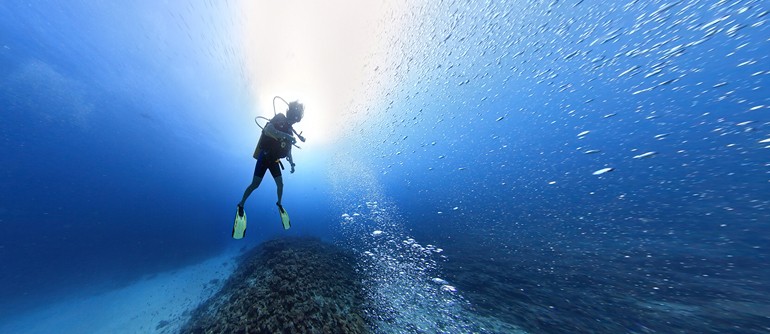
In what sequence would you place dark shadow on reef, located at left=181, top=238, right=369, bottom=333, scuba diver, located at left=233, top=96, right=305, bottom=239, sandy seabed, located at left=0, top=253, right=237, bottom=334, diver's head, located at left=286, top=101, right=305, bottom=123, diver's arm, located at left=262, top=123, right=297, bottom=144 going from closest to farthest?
dark shadow on reef, located at left=181, top=238, right=369, bottom=333 → diver's arm, located at left=262, top=123, right=297, bottom=144 → scuba diver, located at left=233, top=96, right=305, bottom=239 → diver's head, located at left=286, top=101, right=305, bottom=123 → sandy seabed, located at left=0, top=253, right=237, bottom=334

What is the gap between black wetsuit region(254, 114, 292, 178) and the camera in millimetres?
6789

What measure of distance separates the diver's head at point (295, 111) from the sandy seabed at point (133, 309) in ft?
52.2

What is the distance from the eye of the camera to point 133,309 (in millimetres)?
18234

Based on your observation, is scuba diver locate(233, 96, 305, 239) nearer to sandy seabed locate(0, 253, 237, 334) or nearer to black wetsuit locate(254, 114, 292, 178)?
black wetsuit locate(254, 114, 292, 178)

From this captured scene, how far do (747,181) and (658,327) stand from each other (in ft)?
102

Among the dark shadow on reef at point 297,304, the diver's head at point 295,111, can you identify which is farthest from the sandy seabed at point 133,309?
the diver's head at point 295,111

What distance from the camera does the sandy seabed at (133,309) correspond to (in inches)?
618

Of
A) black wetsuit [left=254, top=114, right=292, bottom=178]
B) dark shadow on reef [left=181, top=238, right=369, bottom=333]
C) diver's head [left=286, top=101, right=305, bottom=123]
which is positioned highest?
diver's head [left=286, top=101, right=305, bottom=123]

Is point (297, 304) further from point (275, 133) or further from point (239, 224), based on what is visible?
point (275, 133)

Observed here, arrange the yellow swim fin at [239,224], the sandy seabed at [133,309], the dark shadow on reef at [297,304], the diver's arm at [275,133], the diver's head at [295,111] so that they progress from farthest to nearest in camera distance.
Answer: the sandy seabed at [133,309], the yellow swim fin at [239,224], the diver's head at [295,111], the diver's arm at [275,133], the dark shadow on reef at [297,304]

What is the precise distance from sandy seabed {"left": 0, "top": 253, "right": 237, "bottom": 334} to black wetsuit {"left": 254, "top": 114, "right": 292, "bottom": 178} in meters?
14.3

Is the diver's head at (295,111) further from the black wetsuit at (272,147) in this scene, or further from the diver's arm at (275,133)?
the diver's arm at (275,133)

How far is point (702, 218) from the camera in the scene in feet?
48.5

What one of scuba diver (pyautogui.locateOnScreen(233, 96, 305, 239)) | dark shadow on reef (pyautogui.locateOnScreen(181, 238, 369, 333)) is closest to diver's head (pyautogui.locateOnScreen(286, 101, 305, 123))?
scuba diver (pyautogui.locateOnScreen(233, 96, 305, 239))
